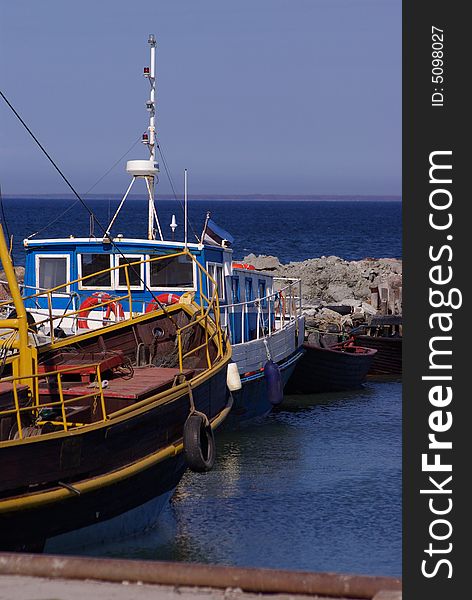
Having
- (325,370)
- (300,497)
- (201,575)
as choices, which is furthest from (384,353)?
(201,575)

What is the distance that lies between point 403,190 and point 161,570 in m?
3.41

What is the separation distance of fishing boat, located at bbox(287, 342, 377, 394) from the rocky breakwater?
7.31ft

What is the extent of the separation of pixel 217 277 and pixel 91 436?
9511 millimetres

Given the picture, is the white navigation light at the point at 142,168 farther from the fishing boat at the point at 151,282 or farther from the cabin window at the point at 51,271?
the cabin window at the point at 51,271

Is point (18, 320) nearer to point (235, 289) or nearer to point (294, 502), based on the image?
point (294, 502)

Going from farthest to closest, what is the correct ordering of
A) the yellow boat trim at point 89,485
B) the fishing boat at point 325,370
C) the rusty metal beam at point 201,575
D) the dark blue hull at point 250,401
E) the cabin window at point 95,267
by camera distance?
the fishing boat at point 325,370 → the dark blue hull at point 250,401 → the cabin window at point 95,267 → the yellow boat trim at point 89,485 → the rusty metal beam at point 201,575

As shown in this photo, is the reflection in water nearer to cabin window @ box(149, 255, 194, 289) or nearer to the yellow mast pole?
the yellow mast pole

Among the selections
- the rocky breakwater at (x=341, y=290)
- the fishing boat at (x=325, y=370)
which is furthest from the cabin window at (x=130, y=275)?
the rocky breakwater at (x=341, y=290)

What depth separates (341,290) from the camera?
39.7m

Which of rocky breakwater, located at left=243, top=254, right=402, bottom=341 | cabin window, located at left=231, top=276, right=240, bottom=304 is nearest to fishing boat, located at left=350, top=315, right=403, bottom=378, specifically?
rocky breakwater, located at left=243, top=254, right=402, bottom=341

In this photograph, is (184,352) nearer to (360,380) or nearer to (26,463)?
(26,463)

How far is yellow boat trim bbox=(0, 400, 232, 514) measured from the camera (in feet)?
34.5

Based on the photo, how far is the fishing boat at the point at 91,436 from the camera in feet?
35.0

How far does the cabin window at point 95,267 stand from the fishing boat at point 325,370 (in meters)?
6.59
